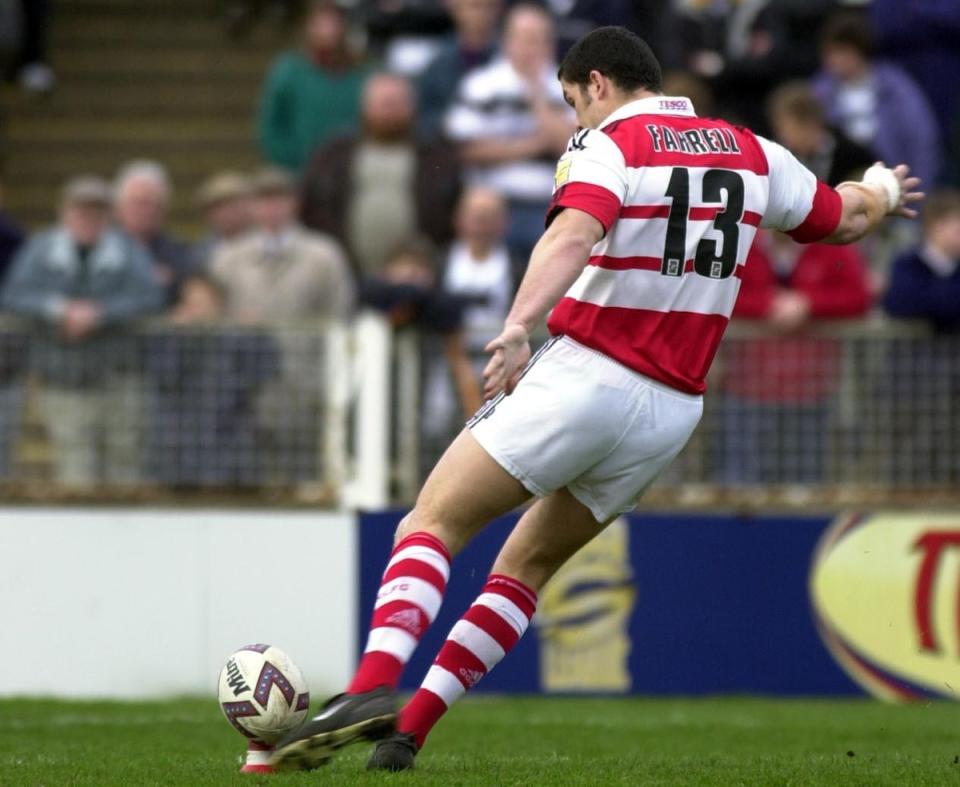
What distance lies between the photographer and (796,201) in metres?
7.21

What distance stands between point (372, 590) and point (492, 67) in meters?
4.06

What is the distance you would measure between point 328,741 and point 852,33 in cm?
876

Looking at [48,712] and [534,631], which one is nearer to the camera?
[48,712]

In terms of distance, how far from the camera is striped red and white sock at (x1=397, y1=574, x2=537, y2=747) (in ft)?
22.7

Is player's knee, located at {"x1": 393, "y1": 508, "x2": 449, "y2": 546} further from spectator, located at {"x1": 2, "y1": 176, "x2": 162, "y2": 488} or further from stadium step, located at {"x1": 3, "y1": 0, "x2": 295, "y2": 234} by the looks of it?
stadium step, located at {"x1": 3, "y1": 0, "x2": 295, "y2": 234}

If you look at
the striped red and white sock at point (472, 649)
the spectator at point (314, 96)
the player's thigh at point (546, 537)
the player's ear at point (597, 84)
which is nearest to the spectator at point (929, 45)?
the spectator at point (314, 96)

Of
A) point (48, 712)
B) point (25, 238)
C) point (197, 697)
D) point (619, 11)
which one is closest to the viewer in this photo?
point (48, 712)

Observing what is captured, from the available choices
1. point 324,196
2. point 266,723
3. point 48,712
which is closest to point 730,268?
point 266,723

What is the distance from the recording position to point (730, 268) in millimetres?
6898

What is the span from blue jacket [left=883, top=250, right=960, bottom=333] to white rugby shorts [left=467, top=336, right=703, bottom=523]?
529cm

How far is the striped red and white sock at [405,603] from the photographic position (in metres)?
6.56

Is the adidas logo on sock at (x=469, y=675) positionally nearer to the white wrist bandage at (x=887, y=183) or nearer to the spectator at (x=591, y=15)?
the white wrist bandage at (x=887, y=183)

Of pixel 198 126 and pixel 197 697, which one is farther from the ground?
pixel 198 126

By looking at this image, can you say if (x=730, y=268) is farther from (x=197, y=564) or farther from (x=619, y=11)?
(x=619, y=11)
